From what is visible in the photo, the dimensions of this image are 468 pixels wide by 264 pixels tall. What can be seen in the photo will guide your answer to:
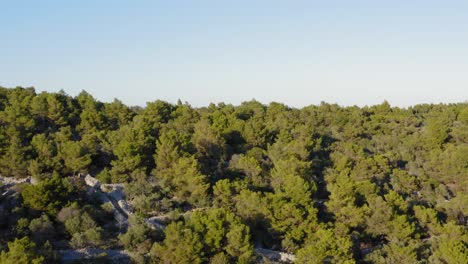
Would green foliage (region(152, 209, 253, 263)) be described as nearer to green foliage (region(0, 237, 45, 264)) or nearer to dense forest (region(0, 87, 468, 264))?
dense forest (region(0, 87, 468, 264))

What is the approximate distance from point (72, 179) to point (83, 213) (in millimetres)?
5417

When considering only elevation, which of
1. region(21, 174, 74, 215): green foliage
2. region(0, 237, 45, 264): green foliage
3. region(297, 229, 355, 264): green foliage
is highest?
region(21, 174, 74, 215): green foliage

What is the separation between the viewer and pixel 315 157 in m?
36.2

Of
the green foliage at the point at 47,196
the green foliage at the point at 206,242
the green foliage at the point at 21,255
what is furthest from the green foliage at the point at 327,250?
the green foliage at the point at 47,196

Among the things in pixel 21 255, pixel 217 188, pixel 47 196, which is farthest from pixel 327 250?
pixel 47 196

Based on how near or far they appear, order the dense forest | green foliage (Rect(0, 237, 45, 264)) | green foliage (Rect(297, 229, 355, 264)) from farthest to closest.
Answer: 1. the dense forest
2. green foliage (Rect(297, 229, 355, 264))
3. green foliage (Rect(0, 237, 45, 264))

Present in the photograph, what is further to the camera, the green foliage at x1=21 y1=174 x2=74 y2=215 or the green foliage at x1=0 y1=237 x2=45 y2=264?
the green foliage at x1=21 y1=174 x2=74 y2=215

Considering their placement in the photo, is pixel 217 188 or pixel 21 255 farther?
pixel 217 188

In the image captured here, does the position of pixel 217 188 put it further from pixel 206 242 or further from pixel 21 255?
pixel 21 255

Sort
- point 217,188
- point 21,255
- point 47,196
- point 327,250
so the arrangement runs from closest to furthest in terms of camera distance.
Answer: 1. point 21,255
2. point 327,250
3. point 47,196
4. point 217,188

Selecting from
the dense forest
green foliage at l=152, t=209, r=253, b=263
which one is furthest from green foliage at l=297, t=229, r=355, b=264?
green foliage at l=152, t=209, r=253, b=263

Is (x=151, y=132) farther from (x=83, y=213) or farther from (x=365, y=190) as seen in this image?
(x=365, y=190)

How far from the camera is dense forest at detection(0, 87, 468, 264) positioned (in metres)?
20.0

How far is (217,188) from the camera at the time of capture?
86.1 feet
